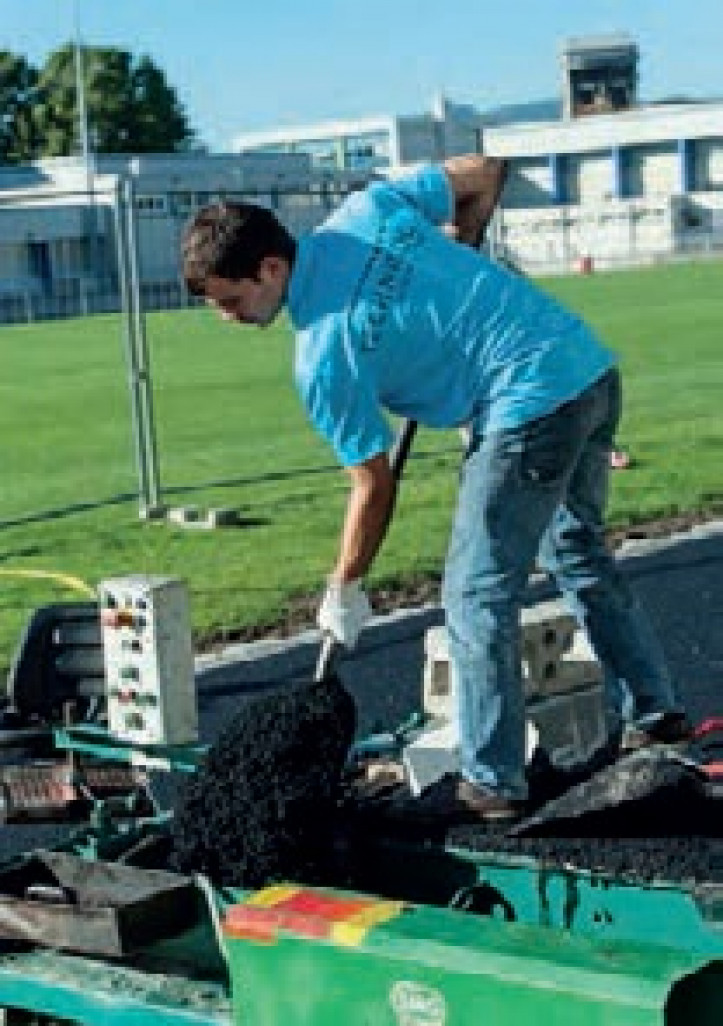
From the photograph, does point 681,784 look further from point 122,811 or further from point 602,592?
point 122,811

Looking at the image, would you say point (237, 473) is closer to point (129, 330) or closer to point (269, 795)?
point (129, 330)

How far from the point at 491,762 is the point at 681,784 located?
52 centimetres

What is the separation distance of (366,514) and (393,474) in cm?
19

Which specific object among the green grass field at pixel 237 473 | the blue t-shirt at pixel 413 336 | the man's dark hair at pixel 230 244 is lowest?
the green grass field at pixel 237 473

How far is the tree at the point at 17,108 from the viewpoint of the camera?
95.4m

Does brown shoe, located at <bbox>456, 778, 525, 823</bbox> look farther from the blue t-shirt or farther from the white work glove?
the blue t-shirt

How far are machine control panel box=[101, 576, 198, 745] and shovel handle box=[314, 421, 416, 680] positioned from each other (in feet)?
2.58

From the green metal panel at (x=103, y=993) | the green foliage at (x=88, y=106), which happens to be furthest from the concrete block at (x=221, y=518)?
the green foliage at (x=88, y=106)

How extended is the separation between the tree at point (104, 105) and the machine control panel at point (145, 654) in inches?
3477

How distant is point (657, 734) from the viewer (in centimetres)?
583

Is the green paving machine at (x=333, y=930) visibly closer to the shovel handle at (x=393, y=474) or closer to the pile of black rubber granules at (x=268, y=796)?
the pile of black rubber granules at (x=268, y=796)

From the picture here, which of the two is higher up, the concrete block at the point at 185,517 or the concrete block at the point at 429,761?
the concrete block at the point at 429,761

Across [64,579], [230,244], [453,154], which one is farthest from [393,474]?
[453,154]

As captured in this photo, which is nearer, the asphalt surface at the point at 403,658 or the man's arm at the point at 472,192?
the man's arm at the point at 472,192
